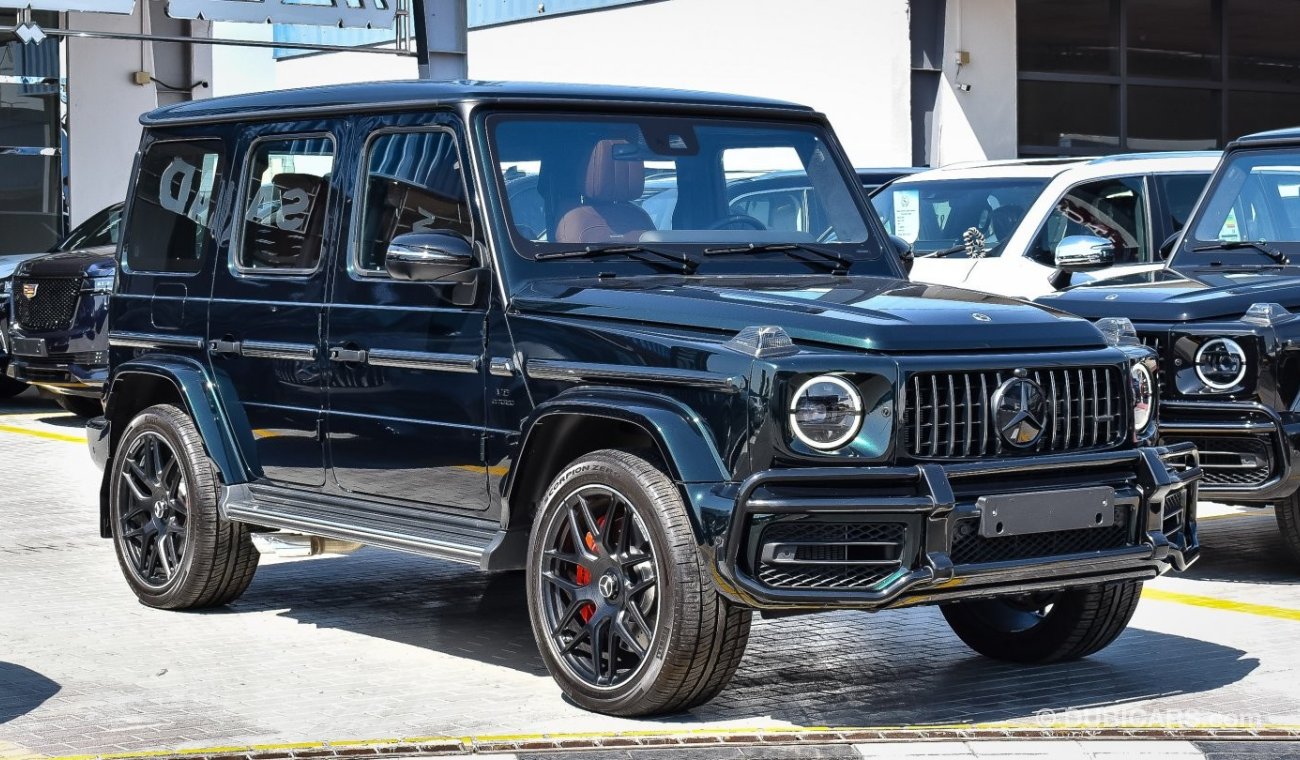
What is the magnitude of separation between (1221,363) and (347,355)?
3.68m

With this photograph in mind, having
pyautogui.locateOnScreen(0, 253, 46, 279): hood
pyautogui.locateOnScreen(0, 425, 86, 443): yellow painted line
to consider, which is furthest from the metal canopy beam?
pyautogui.locateOnScreen(0, 253, 46, 279): hood

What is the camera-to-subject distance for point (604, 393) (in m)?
6.02

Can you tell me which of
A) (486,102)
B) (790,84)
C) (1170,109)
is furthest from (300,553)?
(1170,109)

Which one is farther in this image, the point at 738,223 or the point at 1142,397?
the point at 738,223

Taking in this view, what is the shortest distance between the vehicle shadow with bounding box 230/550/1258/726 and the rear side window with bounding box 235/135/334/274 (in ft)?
4.66

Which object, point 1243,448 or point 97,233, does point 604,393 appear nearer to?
Answer: point 1243,448

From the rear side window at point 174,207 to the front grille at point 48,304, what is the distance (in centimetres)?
772

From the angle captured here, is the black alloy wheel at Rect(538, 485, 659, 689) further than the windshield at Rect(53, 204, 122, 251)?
No

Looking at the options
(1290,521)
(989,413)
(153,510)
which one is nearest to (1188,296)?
(1290,521)

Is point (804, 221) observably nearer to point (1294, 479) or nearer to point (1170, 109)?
point (1294, 479)

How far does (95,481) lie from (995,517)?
8.13 meters

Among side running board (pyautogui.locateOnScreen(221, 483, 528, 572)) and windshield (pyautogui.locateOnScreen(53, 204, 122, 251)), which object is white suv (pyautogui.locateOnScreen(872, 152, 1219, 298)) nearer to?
side running board (pyautogui.locateOnScreen(221, 483, 528, 572))

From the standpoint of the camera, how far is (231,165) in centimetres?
798

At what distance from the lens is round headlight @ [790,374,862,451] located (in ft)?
18.4
